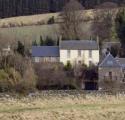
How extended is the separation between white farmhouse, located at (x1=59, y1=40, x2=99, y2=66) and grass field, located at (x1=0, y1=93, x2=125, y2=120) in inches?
577

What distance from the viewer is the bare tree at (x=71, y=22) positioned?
2335 inches

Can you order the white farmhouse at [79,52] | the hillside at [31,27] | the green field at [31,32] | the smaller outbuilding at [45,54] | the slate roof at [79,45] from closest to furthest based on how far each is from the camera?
the smaller outbuilding at [45,54]
the white farmhouse at [79,52]
the slate roof at [79,45]
the green field at [31,32]
the hillside at [31,27]

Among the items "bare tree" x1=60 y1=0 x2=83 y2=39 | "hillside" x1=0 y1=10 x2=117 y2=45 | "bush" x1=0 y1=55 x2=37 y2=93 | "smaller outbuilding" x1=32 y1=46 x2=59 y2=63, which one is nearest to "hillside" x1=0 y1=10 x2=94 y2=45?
"hillside" x1=0 y1=10 x2=117 y2=45

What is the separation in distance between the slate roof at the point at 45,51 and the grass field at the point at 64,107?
1479 cm

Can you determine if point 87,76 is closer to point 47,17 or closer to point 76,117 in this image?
point 76,117

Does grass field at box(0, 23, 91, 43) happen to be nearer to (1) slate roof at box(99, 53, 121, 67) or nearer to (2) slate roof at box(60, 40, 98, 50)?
(2) slate roof at box(60, 40, 98, 50)

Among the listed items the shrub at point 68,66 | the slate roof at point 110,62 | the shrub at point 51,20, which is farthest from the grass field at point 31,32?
the slate roof at point 110,62

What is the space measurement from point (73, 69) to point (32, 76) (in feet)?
17.5

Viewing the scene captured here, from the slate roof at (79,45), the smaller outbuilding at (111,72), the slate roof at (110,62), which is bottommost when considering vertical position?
the smaller outbuilding at (111,72)

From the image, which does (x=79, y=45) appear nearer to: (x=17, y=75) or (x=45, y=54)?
(x=45, y=54)

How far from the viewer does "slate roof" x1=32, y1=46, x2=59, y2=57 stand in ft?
155

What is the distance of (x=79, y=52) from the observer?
48.2 metres

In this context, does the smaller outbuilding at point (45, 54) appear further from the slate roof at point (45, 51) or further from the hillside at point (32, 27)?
the hillside at point (32, 27)

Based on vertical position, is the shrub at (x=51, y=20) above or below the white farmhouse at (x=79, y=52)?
above
